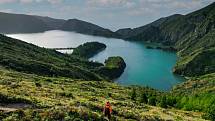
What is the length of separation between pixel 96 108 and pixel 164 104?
80288 millimetres

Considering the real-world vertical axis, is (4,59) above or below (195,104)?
above

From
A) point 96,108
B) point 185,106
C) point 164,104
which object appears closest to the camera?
point 96,108

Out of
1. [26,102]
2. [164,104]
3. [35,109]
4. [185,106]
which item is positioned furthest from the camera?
[185,106]

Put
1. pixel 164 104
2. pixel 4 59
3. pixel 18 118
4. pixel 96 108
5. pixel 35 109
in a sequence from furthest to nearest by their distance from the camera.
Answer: pixel 4 59 → pixel 164 104 → pixel 96 108 → pixel 35 109 → pixel 18 118

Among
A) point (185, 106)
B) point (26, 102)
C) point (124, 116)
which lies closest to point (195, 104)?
point (185, 106)

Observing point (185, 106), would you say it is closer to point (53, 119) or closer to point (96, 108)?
point (96, 108)

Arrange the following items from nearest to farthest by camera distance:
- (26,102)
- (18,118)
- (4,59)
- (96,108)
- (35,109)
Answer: (18,118) < (35,109) < (26,102) < (96,108) < (4,59)

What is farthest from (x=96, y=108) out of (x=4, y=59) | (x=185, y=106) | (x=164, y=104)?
(x=4, y=59)

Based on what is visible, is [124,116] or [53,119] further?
[124,116]

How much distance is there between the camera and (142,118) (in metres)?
70.6

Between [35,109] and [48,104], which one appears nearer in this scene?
[35,109]

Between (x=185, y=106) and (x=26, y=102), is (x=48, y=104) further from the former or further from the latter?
(x=185, y=106)

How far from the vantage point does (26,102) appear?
64000 mm

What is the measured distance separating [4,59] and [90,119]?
14747 cm
